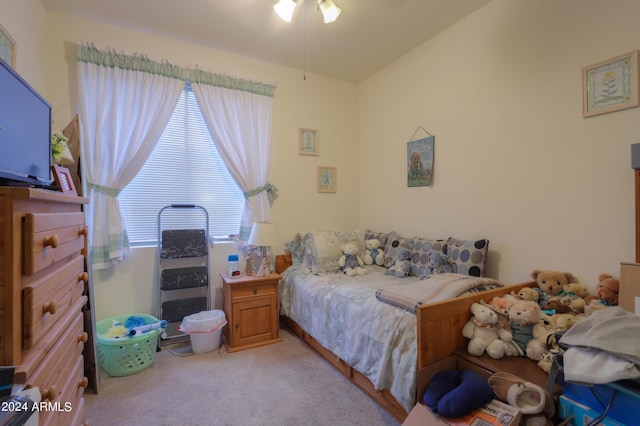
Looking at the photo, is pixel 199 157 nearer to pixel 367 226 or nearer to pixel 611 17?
pixel 367 226

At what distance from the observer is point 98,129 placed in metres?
2.49

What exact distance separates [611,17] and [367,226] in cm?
261

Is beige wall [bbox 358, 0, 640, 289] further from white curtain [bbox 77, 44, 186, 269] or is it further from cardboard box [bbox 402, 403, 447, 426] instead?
white curtain [bbox 77, 44, 186, 269]

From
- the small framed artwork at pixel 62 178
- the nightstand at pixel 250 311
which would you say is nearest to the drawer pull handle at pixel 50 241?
the small framed artwork at pixel 62 178

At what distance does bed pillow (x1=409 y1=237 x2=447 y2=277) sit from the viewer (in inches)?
102

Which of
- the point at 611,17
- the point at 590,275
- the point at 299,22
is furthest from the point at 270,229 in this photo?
the point at 611,17

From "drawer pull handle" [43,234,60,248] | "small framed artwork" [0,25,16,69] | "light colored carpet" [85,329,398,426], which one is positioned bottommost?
"light colored carpet" [85,329,398,426]

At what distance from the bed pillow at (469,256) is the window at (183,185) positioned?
212cm

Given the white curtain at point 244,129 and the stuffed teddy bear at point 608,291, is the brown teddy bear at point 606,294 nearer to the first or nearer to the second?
the stuffed teddy bear at point 608,291

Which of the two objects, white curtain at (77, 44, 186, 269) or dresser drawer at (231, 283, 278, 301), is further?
dresser drawer at (231, 283, 278, 301)

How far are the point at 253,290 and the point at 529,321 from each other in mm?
2079

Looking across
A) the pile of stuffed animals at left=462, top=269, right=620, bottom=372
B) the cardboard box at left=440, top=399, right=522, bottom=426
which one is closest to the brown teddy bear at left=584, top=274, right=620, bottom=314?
the pile of stuffed animals at left=462, top=269, right=620, bottom=372

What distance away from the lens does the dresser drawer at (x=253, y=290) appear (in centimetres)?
267

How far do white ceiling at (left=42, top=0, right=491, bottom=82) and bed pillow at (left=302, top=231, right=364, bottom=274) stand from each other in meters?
1.89
